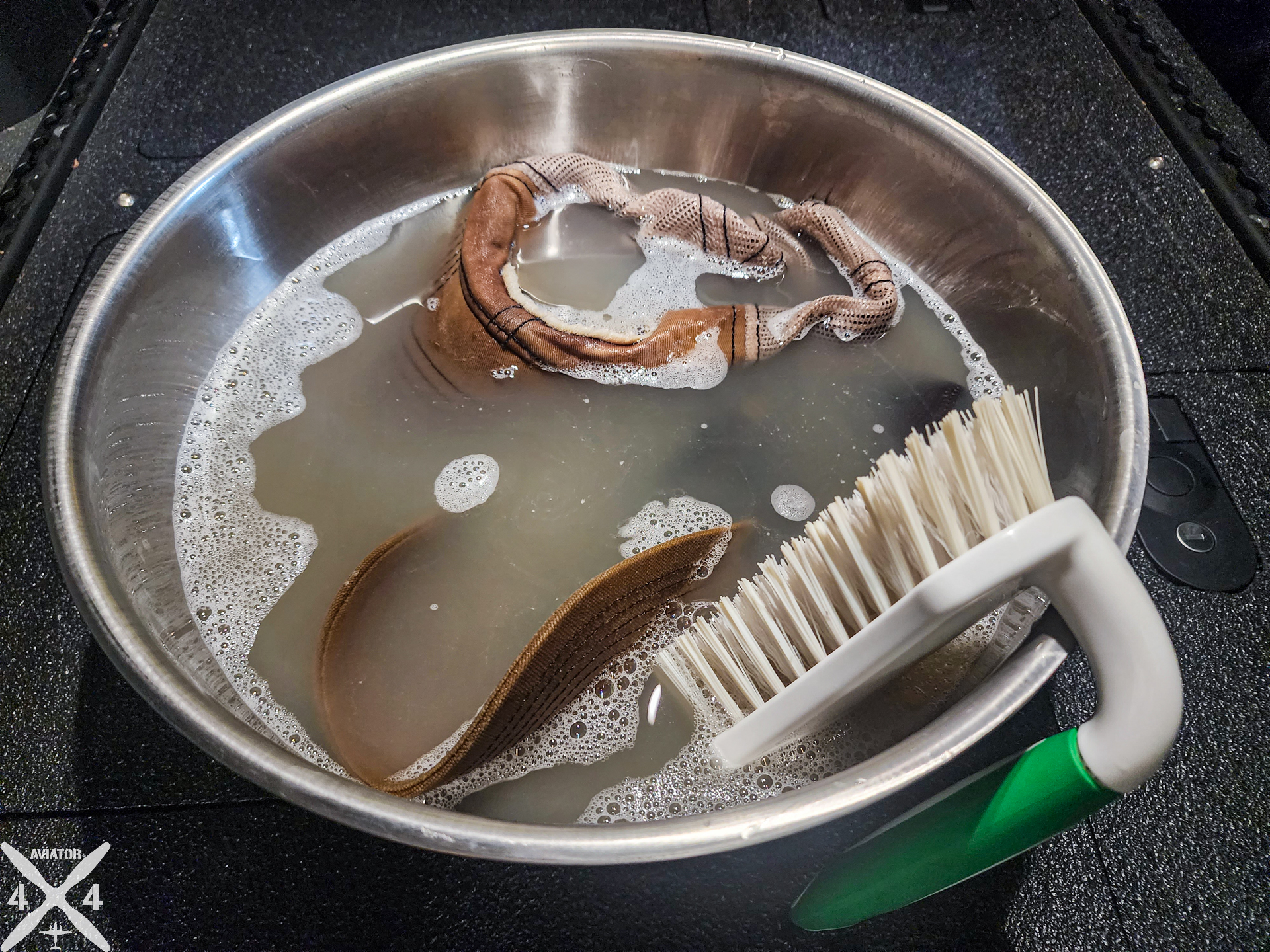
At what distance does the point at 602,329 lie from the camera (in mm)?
638

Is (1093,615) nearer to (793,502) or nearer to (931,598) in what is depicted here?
(931,598)

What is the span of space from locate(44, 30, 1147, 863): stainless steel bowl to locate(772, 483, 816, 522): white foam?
176 mm

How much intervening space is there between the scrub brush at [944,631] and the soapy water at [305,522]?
6 cm

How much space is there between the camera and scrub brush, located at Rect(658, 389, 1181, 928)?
1.03 ft

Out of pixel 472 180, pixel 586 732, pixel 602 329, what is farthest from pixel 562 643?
pixel 472 180

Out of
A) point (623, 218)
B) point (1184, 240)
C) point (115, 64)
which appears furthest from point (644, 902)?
point (115, 64)

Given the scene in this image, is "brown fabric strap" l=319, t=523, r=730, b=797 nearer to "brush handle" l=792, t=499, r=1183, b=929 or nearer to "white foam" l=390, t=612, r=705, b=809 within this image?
"white foam" l=390, t=612, r=705, b=809

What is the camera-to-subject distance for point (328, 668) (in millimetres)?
502

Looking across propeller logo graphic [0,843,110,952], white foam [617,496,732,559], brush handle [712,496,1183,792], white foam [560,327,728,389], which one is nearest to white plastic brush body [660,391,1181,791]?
brush handle [712,496,1183,792]

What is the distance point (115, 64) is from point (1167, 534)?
107 centimetres

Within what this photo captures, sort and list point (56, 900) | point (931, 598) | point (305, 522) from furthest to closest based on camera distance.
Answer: point (305, 522) < point (56, 900) < point (931, 598)

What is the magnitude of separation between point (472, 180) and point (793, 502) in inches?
17.8

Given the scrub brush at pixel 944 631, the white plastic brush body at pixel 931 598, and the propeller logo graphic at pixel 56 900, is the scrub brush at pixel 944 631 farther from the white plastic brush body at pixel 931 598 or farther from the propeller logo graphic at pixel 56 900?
the propeller logo graphic at pixel 56 900

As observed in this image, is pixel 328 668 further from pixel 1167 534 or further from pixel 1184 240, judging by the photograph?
pixel 1184 240
